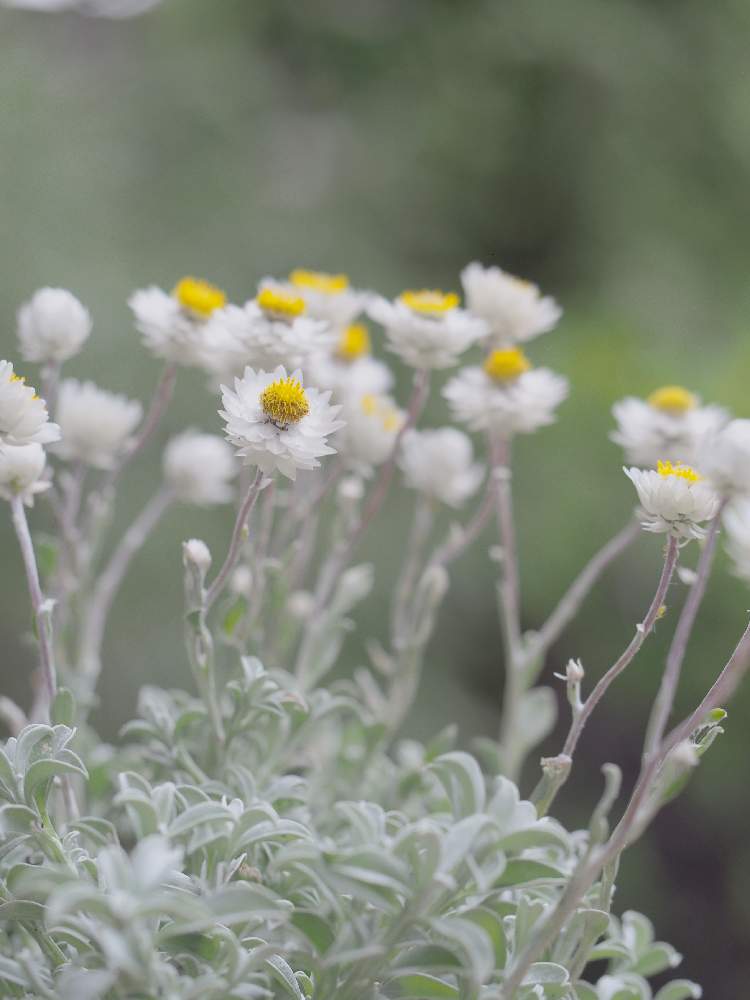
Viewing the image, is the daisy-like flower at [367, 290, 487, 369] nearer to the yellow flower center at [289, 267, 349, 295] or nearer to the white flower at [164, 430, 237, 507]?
the yellow flower center at [289, 267, 349, 295]

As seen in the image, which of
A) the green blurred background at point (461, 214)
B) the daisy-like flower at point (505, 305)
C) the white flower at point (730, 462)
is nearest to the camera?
the white flower at point (730, 462)

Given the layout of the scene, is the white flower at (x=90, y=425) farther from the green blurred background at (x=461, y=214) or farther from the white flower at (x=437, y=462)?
the green blurred background at (x=461, y=214)

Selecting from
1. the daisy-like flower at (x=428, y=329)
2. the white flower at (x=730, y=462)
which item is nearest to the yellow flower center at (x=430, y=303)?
the daisy-like flower at (x=428, y=329)

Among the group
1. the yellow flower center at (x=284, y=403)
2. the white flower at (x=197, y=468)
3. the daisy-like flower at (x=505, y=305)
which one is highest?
the daisy-like flower at (x=505, y=305)

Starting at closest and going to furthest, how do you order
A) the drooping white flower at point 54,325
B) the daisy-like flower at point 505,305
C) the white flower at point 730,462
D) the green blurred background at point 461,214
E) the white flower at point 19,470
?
1. the white flower at point 730,462
2. the white flower at point 19,470
3. the drooping white flower at point 54,325
4. the daisy-like flower at point 505,305
5. the green blurred background at point 461,214

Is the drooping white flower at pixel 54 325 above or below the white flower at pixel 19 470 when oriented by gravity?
above

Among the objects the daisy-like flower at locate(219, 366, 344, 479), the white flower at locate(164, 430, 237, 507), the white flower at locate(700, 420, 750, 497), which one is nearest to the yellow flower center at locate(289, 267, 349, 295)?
the white flower at locate(164, 430, 237, 507)

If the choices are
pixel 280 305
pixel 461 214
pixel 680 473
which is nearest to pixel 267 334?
pixel 280 305
